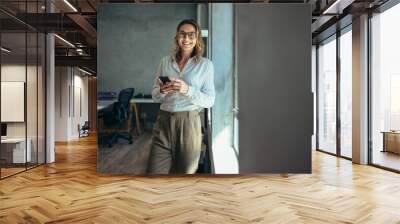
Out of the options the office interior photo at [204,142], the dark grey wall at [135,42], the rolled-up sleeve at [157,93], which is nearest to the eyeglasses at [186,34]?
the dark grey wall at [135,42]

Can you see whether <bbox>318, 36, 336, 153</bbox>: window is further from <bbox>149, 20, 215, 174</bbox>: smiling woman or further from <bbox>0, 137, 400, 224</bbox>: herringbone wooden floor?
<bbox>149, 20, 215, 174</bbox>: smiling woman

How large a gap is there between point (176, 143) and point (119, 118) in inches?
41.2

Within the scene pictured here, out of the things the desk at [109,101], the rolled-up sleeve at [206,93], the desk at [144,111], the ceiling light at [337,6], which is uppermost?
the ceiling light at [337,6]

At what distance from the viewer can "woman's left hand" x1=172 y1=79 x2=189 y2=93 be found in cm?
592

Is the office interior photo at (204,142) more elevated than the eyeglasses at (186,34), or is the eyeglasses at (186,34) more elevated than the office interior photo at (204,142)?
the eyeglasses at (186,34)

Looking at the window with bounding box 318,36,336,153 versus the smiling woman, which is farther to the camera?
the window with bounding box 318,36,336,153

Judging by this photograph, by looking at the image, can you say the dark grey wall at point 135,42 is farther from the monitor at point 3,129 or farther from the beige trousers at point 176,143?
the monitor at point 3,129

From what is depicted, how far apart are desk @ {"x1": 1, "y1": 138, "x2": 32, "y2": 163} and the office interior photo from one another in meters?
0.03

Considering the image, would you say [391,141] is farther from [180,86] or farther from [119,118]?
[119,118]

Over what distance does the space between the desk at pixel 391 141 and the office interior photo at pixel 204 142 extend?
0.03 metres

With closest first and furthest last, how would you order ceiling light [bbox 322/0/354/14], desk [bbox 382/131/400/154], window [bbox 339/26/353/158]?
ceiling light [bbox 322/0/354/14]
desk [bbox 382/131/400/154]
window [bbox 339/26/353/158]

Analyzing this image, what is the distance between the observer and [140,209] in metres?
4.14

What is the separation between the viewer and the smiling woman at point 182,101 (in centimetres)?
595

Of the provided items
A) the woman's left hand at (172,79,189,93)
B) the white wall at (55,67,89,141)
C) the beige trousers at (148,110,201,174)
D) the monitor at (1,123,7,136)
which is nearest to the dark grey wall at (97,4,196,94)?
the woman's left hand at (172,79,189,93)
